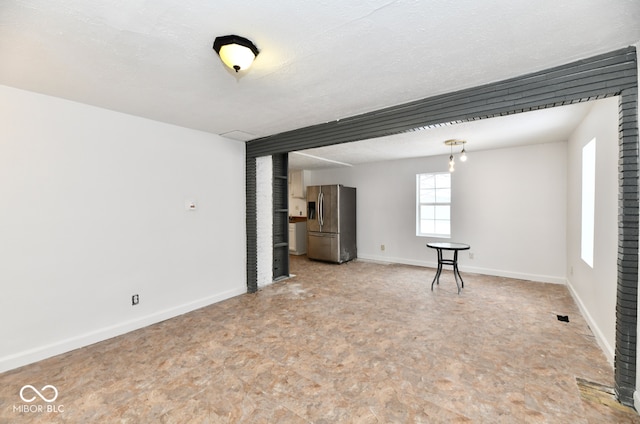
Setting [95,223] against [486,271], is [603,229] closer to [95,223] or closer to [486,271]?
[486,271]

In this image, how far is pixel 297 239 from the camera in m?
7.54

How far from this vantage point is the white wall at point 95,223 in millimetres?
2377

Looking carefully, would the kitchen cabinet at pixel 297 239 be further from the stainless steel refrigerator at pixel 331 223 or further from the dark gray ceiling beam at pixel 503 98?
the dark gray ceiling beam at pixel 503 98

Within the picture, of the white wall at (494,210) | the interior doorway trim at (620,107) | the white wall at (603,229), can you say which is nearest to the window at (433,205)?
the white wall at (494,210)

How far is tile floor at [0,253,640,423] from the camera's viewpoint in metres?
1.82

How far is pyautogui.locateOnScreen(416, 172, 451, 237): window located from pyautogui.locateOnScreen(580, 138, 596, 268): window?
237 cm

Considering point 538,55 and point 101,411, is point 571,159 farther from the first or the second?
point 101,411

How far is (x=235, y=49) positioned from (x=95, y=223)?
7.76 ft

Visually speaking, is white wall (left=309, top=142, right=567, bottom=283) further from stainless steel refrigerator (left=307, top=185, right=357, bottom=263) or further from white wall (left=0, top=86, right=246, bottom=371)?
white wall (left=0, top=86, right=246, bottom=371)

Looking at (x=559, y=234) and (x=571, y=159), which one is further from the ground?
(x=571, y=159)

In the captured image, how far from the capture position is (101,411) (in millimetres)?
1845

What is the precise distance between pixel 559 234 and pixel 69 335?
6685 mm

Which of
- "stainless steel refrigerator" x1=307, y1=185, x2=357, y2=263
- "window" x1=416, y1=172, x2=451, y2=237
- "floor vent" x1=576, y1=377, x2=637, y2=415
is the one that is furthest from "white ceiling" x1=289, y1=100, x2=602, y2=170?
"floor vent" x1=576, y1=377, x2=637, y2=415

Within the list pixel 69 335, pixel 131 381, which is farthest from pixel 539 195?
pixel 69 335
